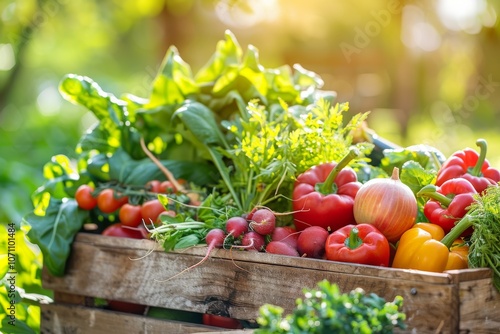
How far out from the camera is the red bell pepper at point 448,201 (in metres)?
2.83

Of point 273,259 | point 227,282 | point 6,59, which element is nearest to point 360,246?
point 273,259

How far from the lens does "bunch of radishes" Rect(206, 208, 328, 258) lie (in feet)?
9.50

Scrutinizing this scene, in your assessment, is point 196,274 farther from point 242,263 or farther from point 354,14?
point 354,14

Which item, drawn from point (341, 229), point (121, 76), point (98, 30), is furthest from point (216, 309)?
point (121, 76)

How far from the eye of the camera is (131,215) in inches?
139

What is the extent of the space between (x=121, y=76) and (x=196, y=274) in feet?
90.9

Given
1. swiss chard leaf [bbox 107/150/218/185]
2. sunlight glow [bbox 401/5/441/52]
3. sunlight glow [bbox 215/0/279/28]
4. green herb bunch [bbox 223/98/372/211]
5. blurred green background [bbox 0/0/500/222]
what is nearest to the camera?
green herb bunch [bbox 223/98/372/211]

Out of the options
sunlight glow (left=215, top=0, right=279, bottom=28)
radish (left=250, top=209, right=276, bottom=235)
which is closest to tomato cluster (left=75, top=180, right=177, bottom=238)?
radish (left=250, top=209, right=276, bottom=235)

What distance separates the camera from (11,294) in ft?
12.0

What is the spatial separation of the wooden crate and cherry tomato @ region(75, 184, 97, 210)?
0.61 ft

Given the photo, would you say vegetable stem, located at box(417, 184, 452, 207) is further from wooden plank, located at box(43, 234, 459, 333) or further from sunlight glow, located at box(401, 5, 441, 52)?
sunlight glow, located at box(401, 5, 441, 52)

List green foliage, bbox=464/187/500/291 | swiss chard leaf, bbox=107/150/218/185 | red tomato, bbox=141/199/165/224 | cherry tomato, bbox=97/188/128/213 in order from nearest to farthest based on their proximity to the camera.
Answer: green foliage, bbox=464/187/500/291 < red tomato, bbox=141/199/165/224 < cherry tomato, bbox=97/188/128/213 < swiss chard leaf, bbox=107/150/218/185

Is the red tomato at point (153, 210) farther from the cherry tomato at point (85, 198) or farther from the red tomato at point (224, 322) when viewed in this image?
the red tomato at point (224, 322)

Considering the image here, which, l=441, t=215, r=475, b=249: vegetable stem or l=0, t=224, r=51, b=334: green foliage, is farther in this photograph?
l=0, t=224, r=51, b=334: green foliage
